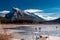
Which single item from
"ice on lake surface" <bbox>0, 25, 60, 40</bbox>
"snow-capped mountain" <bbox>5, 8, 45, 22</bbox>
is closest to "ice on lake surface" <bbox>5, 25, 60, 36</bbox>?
"ice on lake surface" <bbox>0, 25, 60, 40</bbox>

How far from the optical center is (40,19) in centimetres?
412

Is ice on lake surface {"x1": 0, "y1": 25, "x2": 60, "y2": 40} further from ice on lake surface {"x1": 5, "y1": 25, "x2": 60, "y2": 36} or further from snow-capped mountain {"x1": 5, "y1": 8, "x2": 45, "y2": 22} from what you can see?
snow-capped mountain {"x1": 5, "y1": 8, "x2": 45, "y2": 22}

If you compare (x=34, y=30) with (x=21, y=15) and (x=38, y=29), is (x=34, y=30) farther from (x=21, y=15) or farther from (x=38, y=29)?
(x=21, y=15)

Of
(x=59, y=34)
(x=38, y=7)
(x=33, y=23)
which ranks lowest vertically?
(x=59, y=34)

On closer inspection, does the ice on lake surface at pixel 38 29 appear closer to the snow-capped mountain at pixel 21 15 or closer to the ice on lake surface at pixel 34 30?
the ice on lake surface at pixel 34 30

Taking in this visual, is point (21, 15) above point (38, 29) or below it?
above

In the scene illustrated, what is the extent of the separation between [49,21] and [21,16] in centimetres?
65

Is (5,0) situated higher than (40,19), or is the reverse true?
(5,0)

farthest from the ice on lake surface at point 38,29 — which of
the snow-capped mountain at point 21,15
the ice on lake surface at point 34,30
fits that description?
the snow-capped mountain at point 21,15

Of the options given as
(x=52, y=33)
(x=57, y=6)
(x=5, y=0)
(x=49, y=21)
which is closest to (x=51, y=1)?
Result: (x=57, y=6)

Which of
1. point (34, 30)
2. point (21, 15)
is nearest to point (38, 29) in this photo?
point (34, 30)

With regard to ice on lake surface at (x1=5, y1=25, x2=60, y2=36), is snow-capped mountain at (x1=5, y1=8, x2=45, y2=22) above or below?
above

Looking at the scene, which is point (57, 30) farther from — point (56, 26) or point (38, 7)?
point (38, 7)

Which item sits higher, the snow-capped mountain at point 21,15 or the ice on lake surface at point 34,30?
the snow-capped mountain at point 21,15
